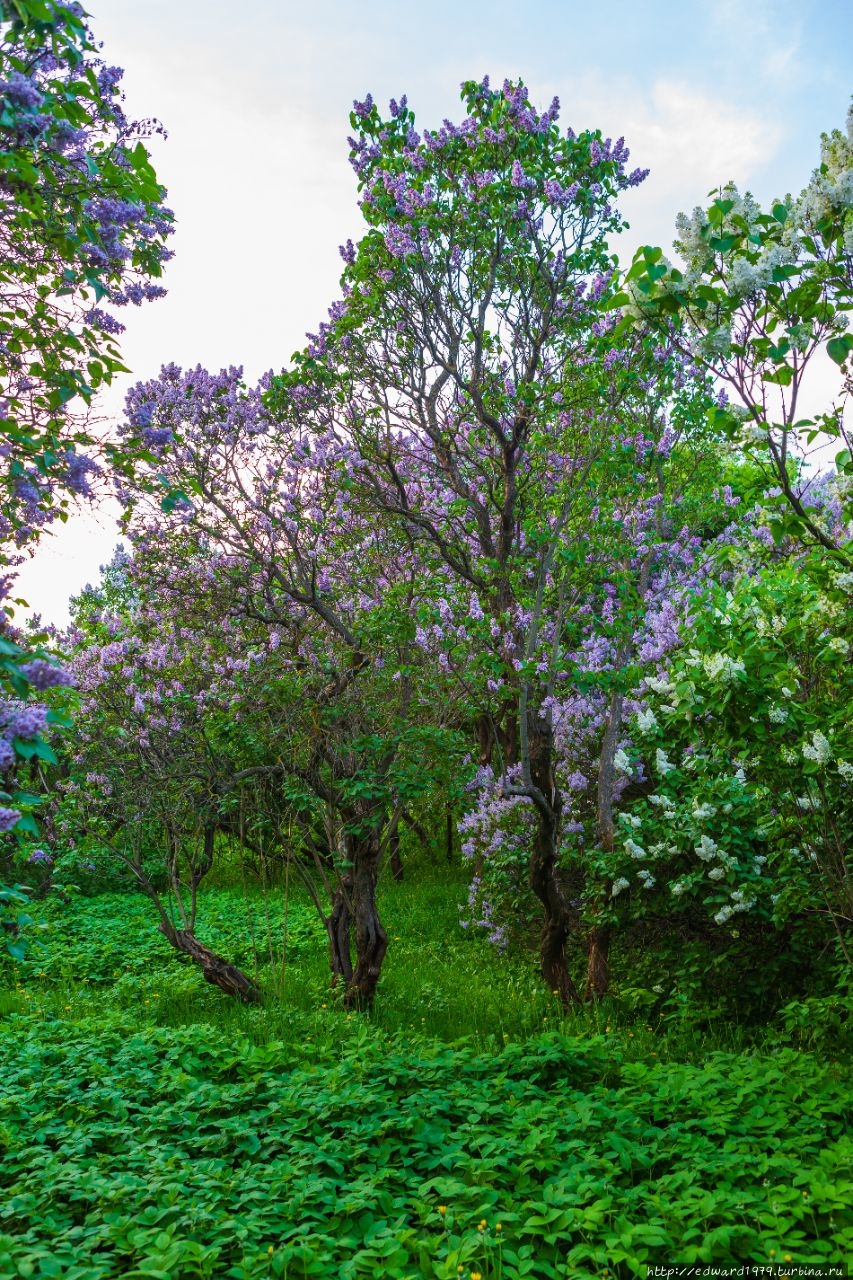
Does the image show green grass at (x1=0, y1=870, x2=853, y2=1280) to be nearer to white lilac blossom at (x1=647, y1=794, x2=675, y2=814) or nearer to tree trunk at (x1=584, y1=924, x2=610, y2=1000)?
tree trunk at (x1=584, y1=924, x2=610, y2=1000)

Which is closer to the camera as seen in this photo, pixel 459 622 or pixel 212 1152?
pixel 212 1152

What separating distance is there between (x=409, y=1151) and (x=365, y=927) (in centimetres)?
350

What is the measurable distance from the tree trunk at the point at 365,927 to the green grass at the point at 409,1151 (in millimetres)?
742

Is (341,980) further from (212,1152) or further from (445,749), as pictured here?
(212,1152)

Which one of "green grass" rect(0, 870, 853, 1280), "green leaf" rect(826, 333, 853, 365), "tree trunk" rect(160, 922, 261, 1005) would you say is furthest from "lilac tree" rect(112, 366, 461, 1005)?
"green leaf" rect(826, 333, 853, 365)

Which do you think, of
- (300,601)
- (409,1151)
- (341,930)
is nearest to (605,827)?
(341,930)

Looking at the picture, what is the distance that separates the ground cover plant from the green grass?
0.07 feet

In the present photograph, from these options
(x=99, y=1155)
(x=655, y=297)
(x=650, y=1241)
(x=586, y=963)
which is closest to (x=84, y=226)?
(x=655, y=297)

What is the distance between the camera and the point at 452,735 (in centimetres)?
695

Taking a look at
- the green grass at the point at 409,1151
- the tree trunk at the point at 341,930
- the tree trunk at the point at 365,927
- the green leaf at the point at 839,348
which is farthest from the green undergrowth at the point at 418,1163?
the green leaf at the point at 839,348

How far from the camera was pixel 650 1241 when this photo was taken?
280 cm

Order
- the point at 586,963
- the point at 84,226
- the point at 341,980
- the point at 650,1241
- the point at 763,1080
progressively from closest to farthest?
1. the point at 650,1241
2. the point at 84,226
3. the point at 763,1080
4. the point at 341,980
5. the point at 586,963

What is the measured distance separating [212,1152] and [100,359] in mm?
3302

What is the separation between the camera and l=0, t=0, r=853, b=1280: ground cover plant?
10.6ft
